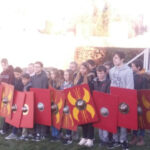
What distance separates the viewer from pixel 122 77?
16.9 feet

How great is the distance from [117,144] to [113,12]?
25002 millimetres

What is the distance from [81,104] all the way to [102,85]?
48 centimetres

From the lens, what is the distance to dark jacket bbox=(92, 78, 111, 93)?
5066 mm

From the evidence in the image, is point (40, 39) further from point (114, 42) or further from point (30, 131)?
point (30, 131)

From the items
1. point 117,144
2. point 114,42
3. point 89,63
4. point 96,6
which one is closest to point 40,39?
point 114,42

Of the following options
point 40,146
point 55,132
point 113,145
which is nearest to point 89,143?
point 113,145

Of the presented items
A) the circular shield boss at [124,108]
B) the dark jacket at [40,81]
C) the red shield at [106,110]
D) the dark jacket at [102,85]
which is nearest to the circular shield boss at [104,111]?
the red shield at [106,110]

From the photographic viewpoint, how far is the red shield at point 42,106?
17.2 feet

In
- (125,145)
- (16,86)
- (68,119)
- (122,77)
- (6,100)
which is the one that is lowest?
(125,145)

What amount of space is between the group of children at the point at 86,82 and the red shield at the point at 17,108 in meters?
0.24

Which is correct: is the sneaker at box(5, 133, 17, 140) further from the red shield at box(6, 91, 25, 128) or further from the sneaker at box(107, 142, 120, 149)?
the sneaker at box(107, 142, 120, 149)

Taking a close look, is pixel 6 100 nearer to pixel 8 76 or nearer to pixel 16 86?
pixel 16 86

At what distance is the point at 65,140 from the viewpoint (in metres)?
5.52

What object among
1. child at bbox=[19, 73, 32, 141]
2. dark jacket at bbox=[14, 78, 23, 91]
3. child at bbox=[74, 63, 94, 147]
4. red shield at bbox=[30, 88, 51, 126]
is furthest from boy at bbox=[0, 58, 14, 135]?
child at bbox=[74, 63, 94, 147]
